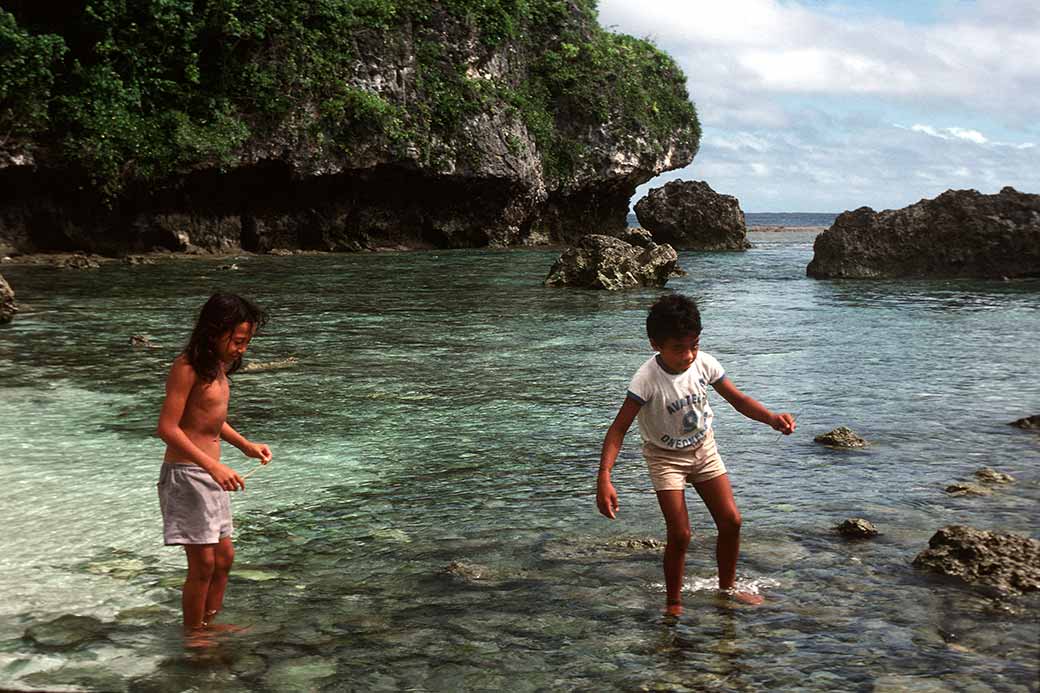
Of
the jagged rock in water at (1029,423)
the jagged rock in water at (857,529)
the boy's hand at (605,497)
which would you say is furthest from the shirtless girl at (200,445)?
the jagged rock in water at (1029,423)

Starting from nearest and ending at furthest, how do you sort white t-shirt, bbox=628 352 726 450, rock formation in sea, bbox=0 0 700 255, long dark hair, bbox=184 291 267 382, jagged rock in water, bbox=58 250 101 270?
long dark hair, bbox=184 291 267 382 < white t-shirt, bbox=628 352 726 450 < jagged rock in water, bbox=58 250 101 270 < rock formation in sea, bbox=0 0 700 255

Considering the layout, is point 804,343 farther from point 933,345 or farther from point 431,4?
point 431,4

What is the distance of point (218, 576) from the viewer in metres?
4.22

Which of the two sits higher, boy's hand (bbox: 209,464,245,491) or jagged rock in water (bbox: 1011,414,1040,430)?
boy's hand (bbox: 209,464,245,491)

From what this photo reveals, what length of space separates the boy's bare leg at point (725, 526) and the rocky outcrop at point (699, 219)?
3588 centimetres

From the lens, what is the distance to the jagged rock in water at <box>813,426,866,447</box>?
291 inches

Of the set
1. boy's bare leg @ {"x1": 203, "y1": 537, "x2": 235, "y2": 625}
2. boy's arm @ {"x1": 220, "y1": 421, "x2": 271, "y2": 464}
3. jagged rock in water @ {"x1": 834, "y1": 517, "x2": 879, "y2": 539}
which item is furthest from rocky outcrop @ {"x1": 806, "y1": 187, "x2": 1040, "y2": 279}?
boy's bare leg @ {"x1": 203, "y1": 537, "x2": 235, "y2": 625}

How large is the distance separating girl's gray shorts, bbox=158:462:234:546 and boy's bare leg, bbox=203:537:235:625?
0.37ft

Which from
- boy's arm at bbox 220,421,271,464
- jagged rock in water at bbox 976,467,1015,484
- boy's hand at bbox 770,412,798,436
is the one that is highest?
boy's hand at bbox 770,412,798,436

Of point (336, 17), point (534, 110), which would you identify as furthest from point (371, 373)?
point (534, 110)

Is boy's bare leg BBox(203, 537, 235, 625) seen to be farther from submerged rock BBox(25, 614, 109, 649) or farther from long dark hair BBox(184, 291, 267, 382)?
long dark hair BBox(184, 291, 267, 382)

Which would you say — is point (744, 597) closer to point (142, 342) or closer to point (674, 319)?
point (674, 319)

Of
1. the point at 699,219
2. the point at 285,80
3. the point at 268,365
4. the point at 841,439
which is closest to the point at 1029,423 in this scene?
the point at 841,439

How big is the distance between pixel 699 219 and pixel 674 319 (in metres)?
36.5
